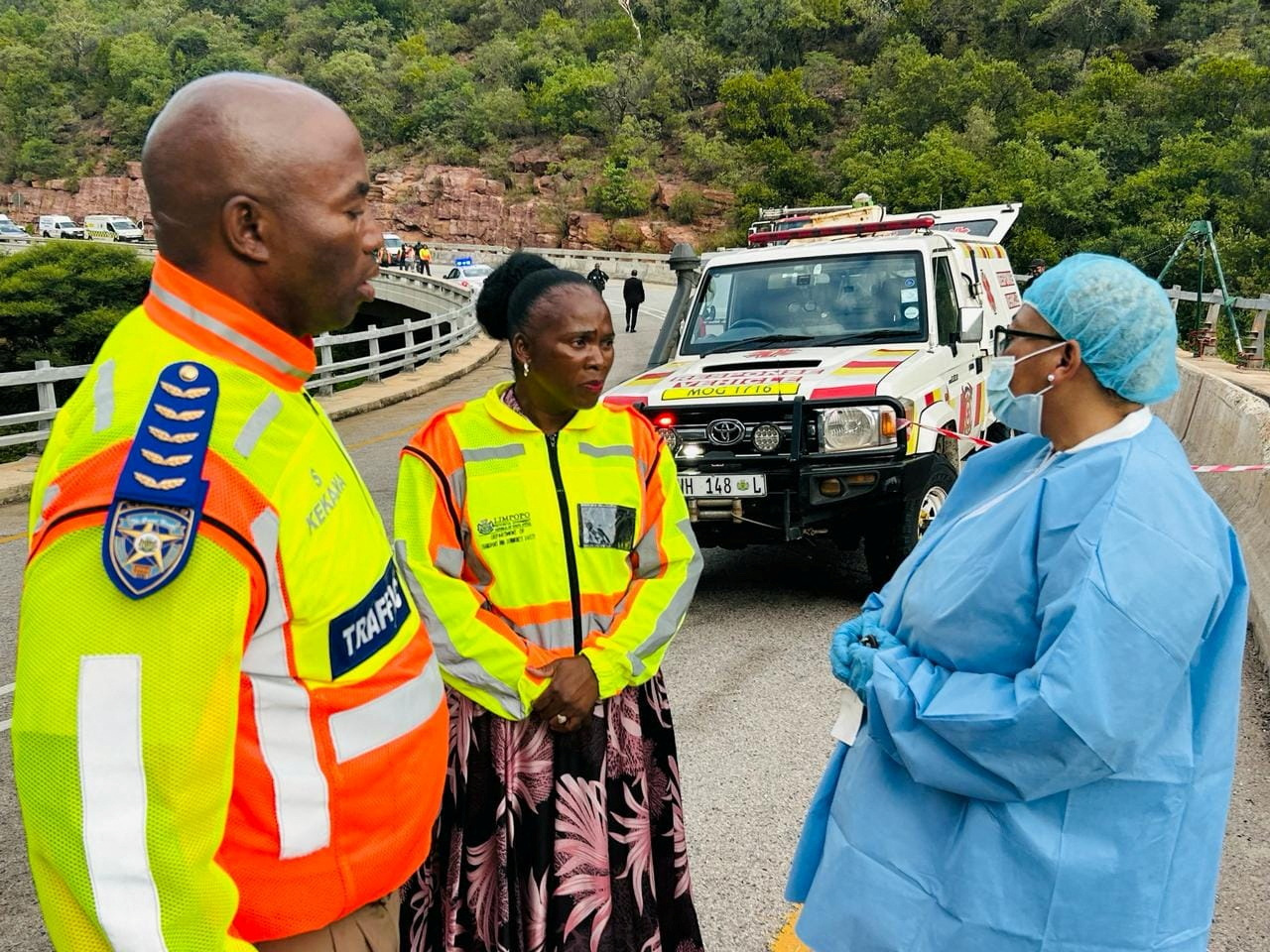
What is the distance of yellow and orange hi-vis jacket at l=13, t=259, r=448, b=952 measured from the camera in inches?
45.5

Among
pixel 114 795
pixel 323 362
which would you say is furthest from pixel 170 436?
pixel 323 362

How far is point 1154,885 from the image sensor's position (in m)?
1.90

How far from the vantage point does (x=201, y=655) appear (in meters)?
1.20

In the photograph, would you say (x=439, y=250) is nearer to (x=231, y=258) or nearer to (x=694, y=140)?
(x=694, y=140)

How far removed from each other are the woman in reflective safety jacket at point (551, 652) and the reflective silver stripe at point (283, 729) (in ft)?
3.02

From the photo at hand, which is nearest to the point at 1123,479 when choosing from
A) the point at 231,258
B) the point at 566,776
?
the point at 566,776

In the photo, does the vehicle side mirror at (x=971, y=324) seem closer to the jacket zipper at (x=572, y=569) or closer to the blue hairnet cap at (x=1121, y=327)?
the blue hairnet cap at (x=1121, y=327)

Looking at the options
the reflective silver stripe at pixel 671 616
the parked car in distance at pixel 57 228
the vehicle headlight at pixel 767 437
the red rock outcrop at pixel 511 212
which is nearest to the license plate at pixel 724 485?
the vehicle headlight at pixel 767 437

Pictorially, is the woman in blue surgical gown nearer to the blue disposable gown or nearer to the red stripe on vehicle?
the blue disposable gown

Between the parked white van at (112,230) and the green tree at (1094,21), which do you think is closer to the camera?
the parked white van at (112,230)

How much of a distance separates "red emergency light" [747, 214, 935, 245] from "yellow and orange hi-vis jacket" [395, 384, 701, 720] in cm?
595

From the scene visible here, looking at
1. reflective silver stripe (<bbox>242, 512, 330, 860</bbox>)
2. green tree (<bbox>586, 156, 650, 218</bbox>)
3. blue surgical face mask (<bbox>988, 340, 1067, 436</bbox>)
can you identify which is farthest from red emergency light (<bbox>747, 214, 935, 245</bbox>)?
green tree (<bbox>586, 156, 650, 218</bbox>)

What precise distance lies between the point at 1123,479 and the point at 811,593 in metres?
5.08

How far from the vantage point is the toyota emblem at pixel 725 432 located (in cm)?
616
